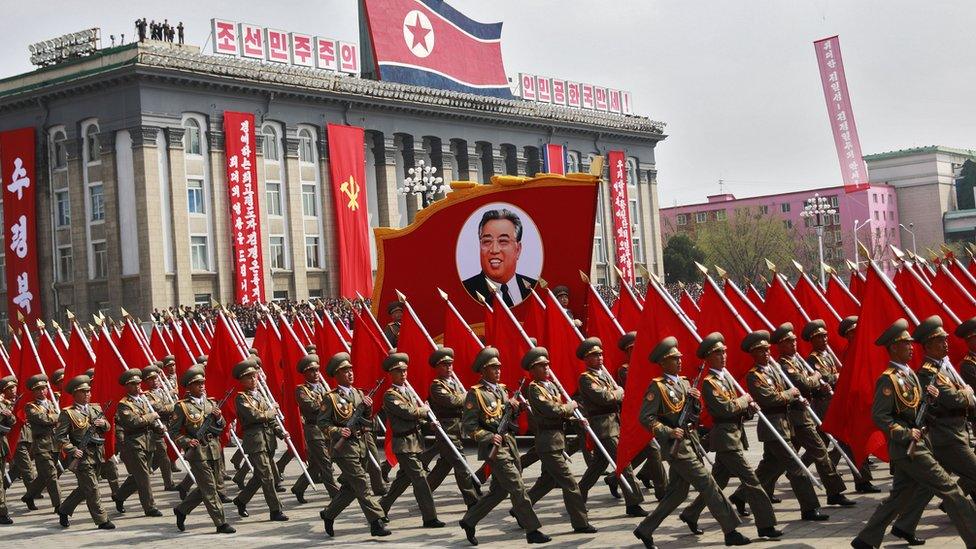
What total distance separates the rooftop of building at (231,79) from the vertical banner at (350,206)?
1887mm

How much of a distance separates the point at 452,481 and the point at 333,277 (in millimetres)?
35478

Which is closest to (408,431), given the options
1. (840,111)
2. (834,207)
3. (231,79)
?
(231,79)

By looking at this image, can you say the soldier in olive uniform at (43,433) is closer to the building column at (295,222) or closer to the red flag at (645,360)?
the red flag at (645,360)

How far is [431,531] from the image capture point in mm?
12805

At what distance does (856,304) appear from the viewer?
16875 millimetres

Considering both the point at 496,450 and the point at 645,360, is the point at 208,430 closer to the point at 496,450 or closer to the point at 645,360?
the point at 496,450

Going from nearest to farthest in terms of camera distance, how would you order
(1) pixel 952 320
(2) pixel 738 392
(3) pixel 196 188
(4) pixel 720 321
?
1. (2) pixel 738 392
2. (1) pixel 952 320
3. (4) pixel 720 321
4. (3) pixel 196 188

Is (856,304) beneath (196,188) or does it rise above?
beneath

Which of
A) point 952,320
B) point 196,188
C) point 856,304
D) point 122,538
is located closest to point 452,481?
point 122,538

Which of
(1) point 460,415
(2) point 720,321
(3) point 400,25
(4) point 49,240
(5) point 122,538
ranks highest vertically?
(3) point 400,25

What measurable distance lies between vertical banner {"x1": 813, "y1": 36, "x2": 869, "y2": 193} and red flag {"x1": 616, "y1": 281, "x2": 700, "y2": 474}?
126 feet

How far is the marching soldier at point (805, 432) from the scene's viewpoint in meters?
11.9

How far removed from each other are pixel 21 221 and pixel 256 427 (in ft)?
122

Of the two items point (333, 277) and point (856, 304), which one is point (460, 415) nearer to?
point (856, 304)
